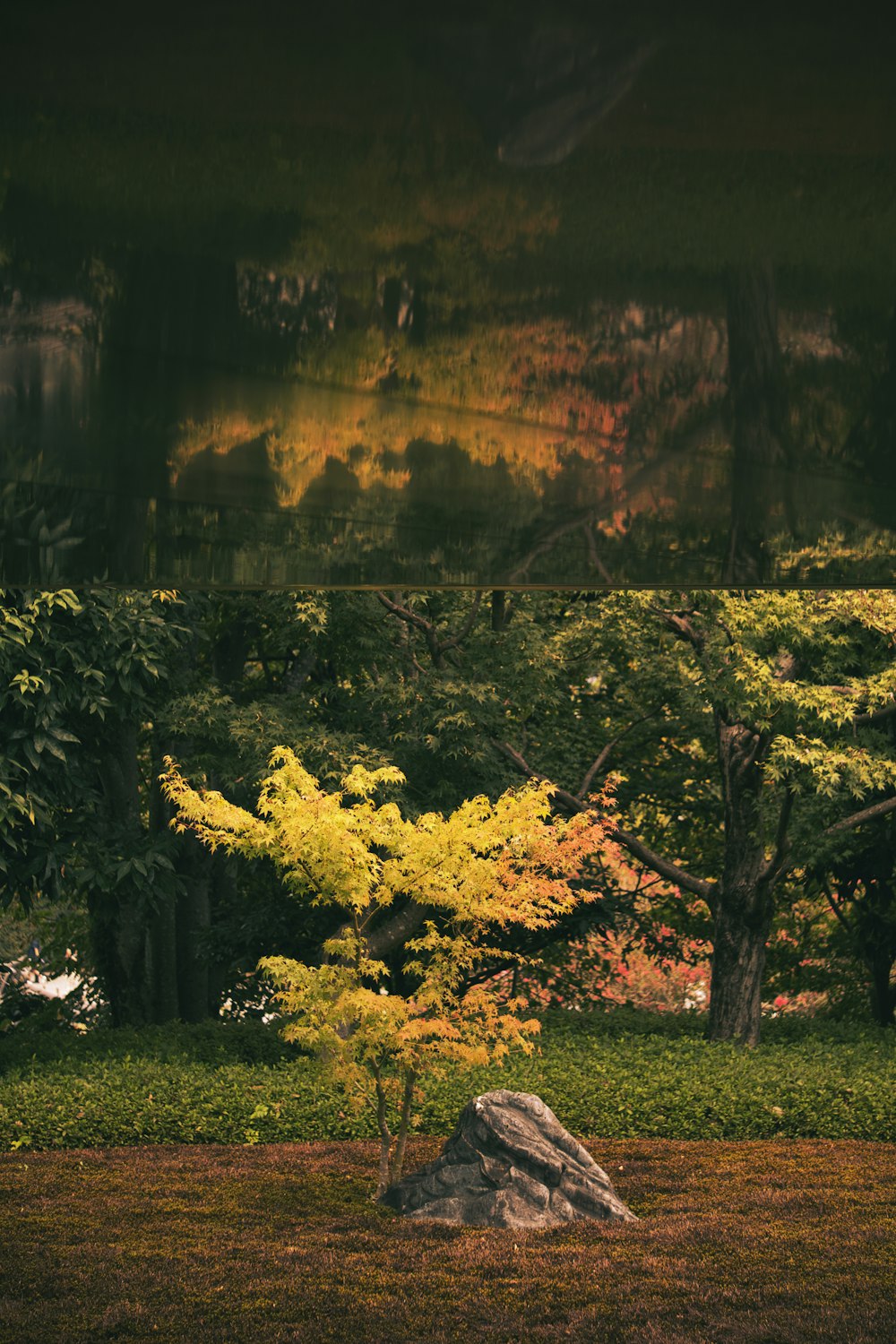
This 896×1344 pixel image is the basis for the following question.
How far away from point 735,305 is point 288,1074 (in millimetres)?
11496

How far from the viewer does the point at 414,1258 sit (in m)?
7.60

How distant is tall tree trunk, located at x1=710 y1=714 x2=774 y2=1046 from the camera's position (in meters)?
13.8

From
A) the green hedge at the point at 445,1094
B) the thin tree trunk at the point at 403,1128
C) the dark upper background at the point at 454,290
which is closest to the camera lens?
the dark upper background at the point at 454,290

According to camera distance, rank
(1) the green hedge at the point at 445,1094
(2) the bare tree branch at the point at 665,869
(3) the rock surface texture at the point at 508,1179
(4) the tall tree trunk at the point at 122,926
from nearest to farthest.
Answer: (3) the rock surface texture at the point at 508,1179, (1) the green hedge at the point at 445,1094, (2) the bare tree branch at the point at 665,869, (4) the tall tree trunk at the point at 122,926

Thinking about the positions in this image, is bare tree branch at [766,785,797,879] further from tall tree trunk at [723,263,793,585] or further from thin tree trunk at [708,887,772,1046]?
tall tree trunk at [723,263,793,585]

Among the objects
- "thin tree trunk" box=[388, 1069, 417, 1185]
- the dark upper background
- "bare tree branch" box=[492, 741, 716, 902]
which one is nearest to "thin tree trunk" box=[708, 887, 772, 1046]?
"bare tree branch" box=[492, 741, 716, 902]

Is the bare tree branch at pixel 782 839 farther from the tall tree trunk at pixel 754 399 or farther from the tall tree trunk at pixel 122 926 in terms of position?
the tall tree trunk at pixel 754 399

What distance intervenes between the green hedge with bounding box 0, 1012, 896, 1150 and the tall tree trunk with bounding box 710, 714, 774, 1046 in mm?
731

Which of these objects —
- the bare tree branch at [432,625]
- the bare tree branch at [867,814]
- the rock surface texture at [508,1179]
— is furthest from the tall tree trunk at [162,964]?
the bare tree branch at [867,814]

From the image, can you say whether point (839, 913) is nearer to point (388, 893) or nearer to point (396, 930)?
point (396, 930)

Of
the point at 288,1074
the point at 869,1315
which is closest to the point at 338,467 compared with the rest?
the point at 869,1315

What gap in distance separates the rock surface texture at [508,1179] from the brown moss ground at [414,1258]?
7.6 inches

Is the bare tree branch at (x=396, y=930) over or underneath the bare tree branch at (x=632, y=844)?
underneath

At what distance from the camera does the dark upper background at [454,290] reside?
4.20 feet
